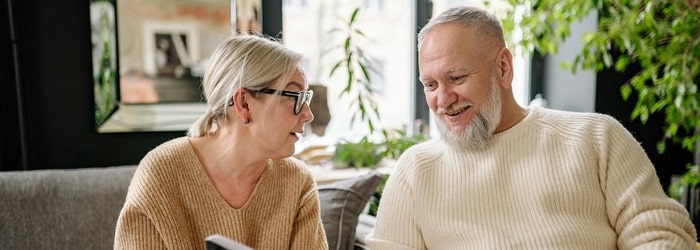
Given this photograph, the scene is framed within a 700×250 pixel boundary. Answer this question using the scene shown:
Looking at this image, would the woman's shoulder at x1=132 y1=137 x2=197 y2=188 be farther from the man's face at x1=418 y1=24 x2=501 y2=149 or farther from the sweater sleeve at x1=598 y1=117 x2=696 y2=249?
the sweater sleeve at x1=598 y1=117 x2=696 y2=249

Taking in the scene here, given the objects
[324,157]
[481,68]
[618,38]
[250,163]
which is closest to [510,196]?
[481,68]

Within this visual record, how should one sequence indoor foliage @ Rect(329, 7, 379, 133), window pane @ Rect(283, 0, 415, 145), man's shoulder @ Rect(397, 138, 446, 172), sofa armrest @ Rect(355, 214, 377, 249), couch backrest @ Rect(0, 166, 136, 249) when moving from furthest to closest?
window pane @ Rect(283, 0, 415, 145)
indoor foliage @ Rect(329, 7, 379, 133)
sofa armrest @ Rect(355, 214, 377, 249)
couch backrest @ Rect(0, 166, 136, 249)
man's shoulder @ Rect(397, 138, 446, 172)

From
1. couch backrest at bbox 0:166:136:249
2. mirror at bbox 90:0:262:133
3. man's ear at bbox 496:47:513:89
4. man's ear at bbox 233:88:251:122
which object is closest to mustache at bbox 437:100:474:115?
man's ear at bbox 496:47:513:89

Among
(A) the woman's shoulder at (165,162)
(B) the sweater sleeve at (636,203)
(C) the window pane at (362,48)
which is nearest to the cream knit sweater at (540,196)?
(B) the sweater sleeve at (636,203)

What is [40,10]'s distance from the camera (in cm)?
232

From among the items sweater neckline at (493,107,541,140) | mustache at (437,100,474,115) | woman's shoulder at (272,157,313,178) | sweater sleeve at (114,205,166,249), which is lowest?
sweater sleeve at (114,205,166,249)

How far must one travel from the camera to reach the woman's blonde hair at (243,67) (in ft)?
4.84

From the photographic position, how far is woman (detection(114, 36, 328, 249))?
143 cm

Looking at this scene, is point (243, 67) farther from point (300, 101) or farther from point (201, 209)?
point (201, 209)

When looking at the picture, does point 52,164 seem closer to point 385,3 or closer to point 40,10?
point 40,10

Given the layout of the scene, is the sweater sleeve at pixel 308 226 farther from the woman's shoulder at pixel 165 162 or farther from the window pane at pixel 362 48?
the window pane at pixel 362 48

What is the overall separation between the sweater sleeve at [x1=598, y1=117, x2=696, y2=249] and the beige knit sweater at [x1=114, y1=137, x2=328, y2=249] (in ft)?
2.39

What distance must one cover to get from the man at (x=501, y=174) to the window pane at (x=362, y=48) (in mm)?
1364

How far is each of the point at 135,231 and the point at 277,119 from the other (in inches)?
16.3
